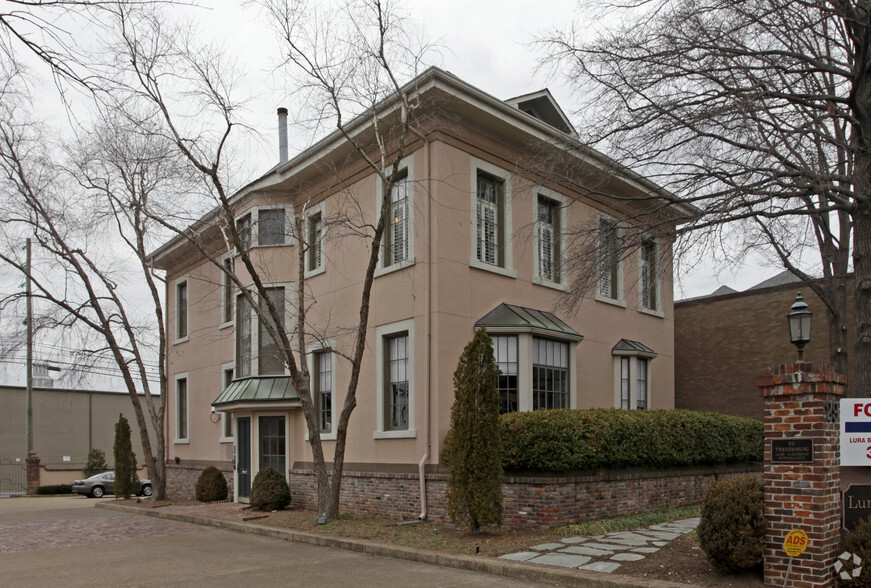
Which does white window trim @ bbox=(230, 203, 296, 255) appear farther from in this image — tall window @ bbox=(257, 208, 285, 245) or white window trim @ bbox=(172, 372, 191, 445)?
white window trim @ bbox=(172, 372, 191, 445)

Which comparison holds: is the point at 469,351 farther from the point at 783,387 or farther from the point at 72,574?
the point at 72,574

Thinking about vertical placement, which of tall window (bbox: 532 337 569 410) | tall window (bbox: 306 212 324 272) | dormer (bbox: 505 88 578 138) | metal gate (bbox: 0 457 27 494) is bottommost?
metal gate (bbox: 0 457 27 494)

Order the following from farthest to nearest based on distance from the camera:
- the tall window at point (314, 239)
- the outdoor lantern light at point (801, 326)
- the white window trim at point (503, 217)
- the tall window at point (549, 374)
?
the tall window at point (314, 239)
the tall window at point (549, 374)
the white window trim at point (503, 217)
the outdoor lantern light at point (801, 326)

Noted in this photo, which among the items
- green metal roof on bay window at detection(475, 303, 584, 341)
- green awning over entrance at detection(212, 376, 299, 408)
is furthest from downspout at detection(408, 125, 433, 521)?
green awning over entrance at detection(212, 376, 299, 408)

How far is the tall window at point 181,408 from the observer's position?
25.3 metres

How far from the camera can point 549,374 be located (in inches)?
631

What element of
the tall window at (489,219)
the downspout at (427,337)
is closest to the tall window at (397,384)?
the downspout at (427,337)

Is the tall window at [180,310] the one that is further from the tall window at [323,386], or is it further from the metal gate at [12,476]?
the metal gate at [12,476]

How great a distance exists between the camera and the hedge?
1248cm

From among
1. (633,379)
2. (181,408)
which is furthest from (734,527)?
(181,408)

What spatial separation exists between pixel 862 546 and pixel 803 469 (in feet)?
3.06

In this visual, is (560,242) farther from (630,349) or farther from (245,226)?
(245,226)

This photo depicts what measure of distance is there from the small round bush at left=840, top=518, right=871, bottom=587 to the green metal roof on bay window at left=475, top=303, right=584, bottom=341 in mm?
7664

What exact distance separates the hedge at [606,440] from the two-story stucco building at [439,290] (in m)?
1.98
